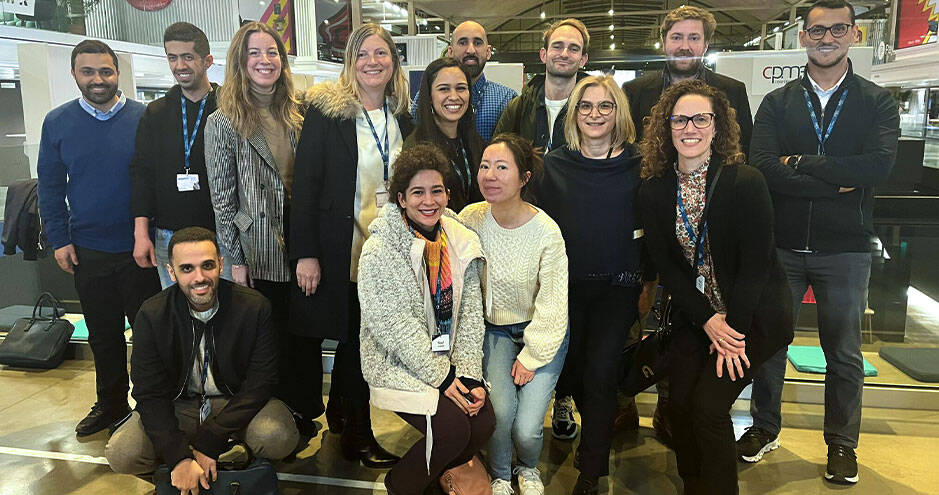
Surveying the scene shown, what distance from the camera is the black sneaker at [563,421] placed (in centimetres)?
304

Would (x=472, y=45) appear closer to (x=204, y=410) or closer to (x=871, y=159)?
(x=871, y=159)

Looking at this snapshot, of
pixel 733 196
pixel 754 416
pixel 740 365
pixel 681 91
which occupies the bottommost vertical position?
pixel 754 416

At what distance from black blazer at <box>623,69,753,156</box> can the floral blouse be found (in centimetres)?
62

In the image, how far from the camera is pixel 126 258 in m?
3.04

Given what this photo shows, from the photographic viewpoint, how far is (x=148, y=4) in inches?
139

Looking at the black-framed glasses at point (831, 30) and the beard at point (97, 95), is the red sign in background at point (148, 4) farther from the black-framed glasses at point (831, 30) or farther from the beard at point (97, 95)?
the black-framed glasses at point (831, 30)

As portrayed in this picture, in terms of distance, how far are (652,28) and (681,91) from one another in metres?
0.97

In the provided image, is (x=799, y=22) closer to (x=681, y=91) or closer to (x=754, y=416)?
Answer: (x=681, y=91)

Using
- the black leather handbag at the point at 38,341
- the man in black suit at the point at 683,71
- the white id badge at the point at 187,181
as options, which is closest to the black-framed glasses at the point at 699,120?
the man in black suit at the point at 683,71

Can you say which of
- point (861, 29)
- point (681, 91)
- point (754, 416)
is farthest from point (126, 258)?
point (861, 29)

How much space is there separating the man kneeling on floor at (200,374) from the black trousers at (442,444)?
1.56 feet

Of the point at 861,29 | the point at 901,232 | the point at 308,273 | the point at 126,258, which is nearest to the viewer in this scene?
the point at 308,273

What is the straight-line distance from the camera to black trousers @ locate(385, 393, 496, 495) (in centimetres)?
227

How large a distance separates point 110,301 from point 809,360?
11.8 feet
